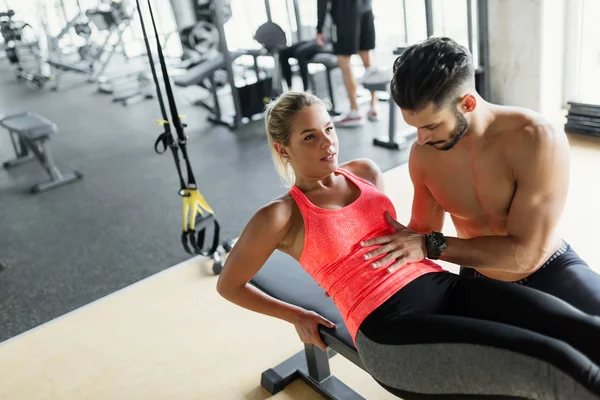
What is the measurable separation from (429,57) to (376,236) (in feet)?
1.40

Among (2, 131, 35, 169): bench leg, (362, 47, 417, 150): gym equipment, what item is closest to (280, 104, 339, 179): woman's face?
(362, 47, 417, 150): gym equipment

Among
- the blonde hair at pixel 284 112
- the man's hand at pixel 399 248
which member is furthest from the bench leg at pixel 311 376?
the blonde hair at pixel 284 112

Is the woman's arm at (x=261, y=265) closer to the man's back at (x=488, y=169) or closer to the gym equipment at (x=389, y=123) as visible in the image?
the man's back at (x=488, y=169)

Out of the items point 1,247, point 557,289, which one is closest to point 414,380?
point 557,289

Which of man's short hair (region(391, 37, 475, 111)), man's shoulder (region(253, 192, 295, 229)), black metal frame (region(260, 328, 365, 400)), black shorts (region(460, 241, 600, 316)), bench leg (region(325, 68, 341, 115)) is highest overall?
man's short hair (region(391, 37, 475, 111))

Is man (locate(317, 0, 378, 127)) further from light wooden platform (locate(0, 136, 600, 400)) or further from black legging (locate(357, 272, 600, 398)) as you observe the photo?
black legging (locate(357, 272, 600, 398))

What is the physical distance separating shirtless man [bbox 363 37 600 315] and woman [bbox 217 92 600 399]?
0.07m

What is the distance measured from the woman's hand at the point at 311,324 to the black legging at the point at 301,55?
11.8 ft

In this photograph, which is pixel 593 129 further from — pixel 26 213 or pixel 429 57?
pixel 26 213

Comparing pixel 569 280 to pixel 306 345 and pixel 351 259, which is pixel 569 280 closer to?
pixel 351 259

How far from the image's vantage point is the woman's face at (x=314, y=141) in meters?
1.37

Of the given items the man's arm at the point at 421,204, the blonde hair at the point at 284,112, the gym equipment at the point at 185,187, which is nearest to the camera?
the blonde hair at the point at 284,112

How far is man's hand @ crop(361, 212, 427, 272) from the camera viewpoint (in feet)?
4.13

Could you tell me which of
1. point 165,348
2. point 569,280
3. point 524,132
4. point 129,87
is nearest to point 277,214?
point 524,132
